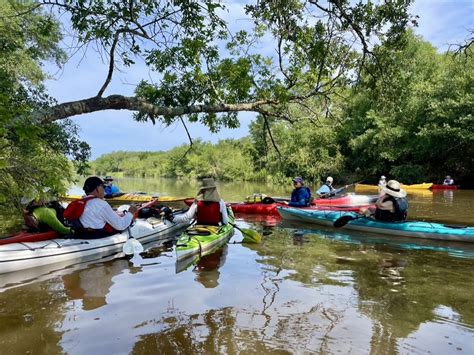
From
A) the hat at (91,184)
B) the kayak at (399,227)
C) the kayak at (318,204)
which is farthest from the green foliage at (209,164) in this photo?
the hat at (91,184)

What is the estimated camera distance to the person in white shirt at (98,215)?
23.1 ft

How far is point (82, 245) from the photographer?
7.17 m

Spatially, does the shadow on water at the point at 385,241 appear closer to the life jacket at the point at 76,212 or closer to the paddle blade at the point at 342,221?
the paddle blade at the point at 342,221

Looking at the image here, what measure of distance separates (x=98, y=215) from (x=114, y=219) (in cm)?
29

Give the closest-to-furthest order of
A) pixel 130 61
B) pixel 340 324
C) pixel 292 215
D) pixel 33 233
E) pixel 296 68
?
pixel 340 324
pixel 130 61
pixel 33 233
pixel 296 68
pixel 292 215

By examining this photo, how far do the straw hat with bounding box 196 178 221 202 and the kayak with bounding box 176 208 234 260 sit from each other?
57cm

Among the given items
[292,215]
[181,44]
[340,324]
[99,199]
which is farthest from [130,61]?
[292,215]

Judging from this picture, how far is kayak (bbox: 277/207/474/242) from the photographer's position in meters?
8.95

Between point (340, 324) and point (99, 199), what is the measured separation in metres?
4.60

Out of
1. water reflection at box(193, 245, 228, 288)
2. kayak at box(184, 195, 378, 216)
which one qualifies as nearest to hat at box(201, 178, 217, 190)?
water reflection at box(193, 245, 228, 288)

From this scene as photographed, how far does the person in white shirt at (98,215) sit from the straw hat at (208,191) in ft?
4.82

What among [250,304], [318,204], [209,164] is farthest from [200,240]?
[209,164]

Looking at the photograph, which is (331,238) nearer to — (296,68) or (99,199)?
(296,68)

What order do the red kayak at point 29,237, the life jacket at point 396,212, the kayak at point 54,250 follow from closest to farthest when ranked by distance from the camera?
the kayak at point 54,250
the red kayak at point 29,237
the life jacket at point 396,212
